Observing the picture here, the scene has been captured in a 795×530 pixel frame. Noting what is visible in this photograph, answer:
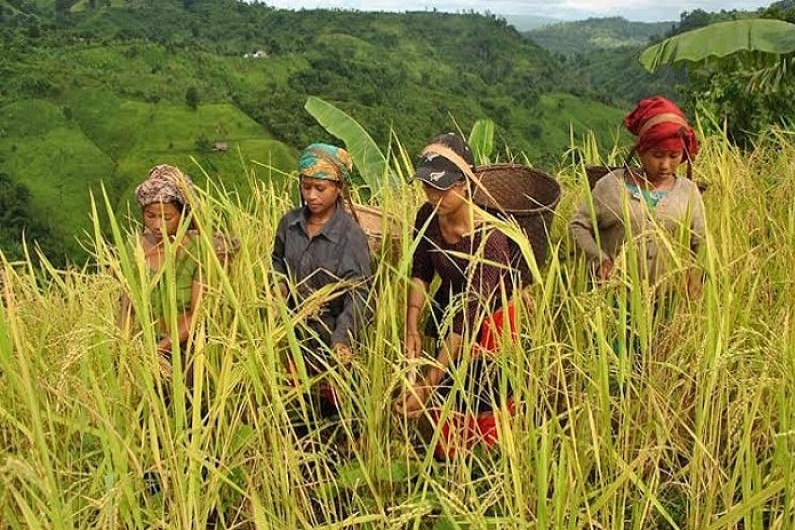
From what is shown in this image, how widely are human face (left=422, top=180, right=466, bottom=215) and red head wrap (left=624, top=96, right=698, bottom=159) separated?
0.61 meters

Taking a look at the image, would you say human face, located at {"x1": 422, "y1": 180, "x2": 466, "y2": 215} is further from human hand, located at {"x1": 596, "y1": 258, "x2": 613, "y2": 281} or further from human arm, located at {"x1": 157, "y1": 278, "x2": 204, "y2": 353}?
human arm, located at {"x1": 157, "y1": 278, "x2": 204, "y2": 353}

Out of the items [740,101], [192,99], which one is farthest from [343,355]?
[192,99]

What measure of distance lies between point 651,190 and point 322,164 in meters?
0.94

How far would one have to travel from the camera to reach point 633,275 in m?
1.34

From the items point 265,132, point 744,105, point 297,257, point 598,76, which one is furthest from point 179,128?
point 598,76

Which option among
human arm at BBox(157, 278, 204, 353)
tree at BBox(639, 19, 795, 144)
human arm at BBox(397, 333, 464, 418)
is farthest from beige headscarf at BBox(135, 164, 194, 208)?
tree at BBox(639, 19, 795, 144)

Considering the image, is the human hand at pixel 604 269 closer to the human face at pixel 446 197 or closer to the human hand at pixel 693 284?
the human hand at pixel 693 284

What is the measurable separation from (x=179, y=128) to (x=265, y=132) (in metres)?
5.62

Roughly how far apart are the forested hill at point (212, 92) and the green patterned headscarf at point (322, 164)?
20.2 m

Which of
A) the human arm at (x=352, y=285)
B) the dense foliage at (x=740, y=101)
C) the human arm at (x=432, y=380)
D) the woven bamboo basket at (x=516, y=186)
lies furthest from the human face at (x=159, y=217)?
the dense foliage at (x=740, y=101)

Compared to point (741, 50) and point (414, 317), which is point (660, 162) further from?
point (741, 50)

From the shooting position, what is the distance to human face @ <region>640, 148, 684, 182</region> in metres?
2.03

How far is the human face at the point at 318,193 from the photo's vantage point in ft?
6.67

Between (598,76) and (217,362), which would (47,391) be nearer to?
(217,362)
